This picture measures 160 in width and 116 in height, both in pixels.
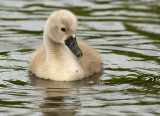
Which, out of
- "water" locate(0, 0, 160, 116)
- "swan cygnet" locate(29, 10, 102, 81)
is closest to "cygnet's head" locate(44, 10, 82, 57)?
"swan cygnet" locate(29, 10, 102, 81)

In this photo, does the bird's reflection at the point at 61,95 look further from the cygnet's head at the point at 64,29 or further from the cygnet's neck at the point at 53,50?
the cygnet's head at the point at 64,29

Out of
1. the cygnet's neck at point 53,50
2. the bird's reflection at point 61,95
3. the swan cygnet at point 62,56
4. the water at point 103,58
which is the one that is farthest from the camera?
the cygnet's neck at point 53,50

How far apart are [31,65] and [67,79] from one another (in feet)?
3.22

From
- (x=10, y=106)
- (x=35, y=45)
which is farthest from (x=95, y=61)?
(x=10, y=106)

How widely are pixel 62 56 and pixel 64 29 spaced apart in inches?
24.1

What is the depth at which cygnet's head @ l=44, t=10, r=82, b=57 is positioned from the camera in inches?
361

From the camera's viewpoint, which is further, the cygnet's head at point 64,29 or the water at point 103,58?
the cygnet's head at point 64,29

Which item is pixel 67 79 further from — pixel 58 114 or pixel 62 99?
pixel 58 114

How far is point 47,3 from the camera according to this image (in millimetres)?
16172

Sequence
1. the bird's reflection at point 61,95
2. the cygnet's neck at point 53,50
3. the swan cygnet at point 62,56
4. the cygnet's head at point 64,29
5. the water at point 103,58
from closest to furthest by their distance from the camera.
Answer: the bird's reflection at point 61,95, the water at point 103,58, the cygnet's head at point 64,29, the swan cygnet at point 62,56, the cygnet's neck at point 53,50

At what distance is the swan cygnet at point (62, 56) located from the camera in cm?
930

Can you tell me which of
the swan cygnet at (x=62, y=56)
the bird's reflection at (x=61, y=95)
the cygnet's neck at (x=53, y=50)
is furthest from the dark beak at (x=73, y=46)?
the bird's reflection at (x=61, y=95)

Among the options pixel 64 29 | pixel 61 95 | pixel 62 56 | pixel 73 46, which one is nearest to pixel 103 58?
pixel 62 56

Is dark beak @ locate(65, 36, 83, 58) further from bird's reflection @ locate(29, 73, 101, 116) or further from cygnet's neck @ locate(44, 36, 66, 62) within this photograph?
bird's reflection @ locate(29, 73, 101, 116)
